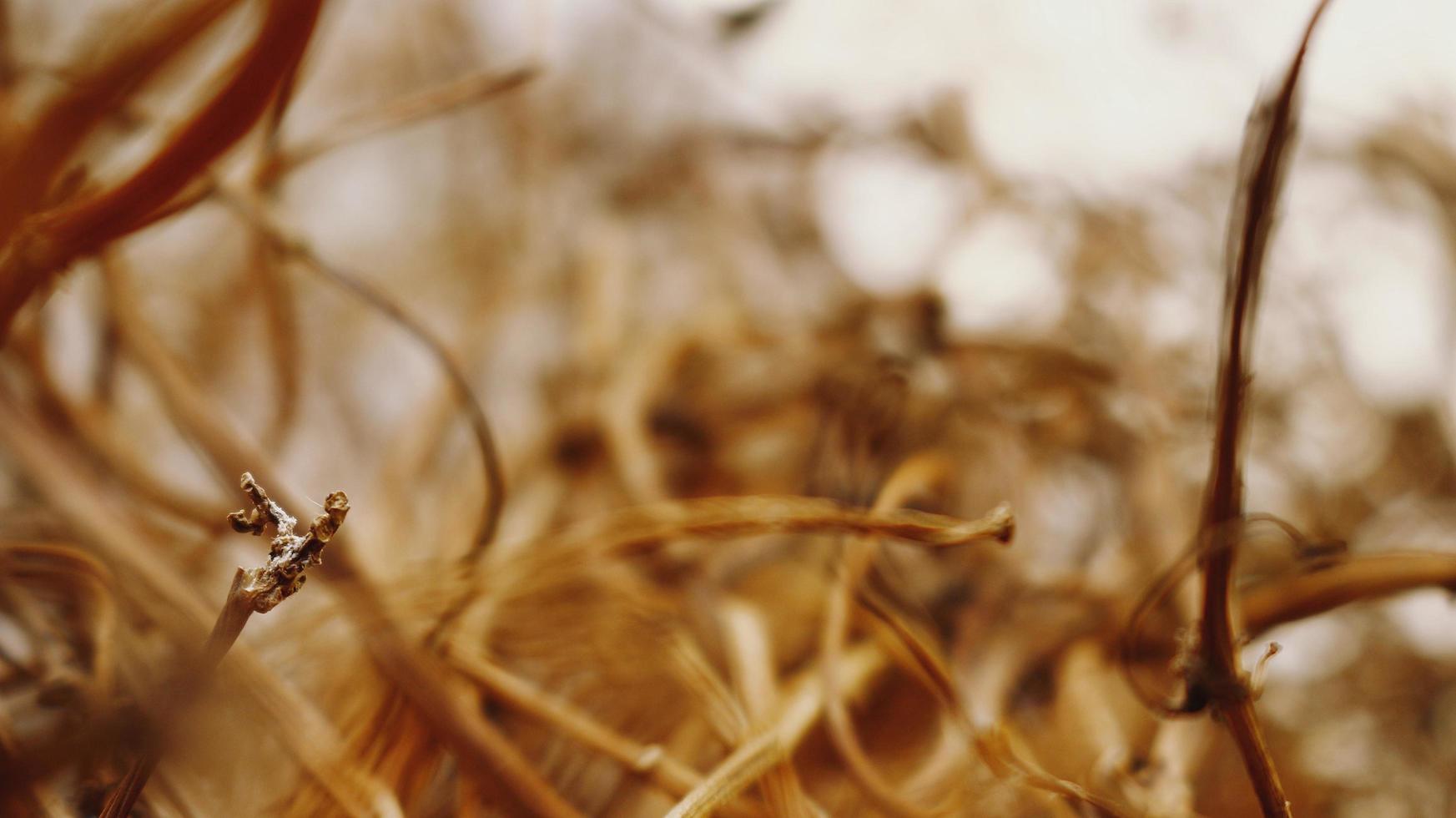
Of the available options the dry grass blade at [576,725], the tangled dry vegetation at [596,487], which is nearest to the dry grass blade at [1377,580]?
the tangled dry vegetation at [596,487]

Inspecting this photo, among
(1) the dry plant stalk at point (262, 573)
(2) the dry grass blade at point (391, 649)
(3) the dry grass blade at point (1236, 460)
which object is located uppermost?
(2) the dry grass blade at point (391, 649)

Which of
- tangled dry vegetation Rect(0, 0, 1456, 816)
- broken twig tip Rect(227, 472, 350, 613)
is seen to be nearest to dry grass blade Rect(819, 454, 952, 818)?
tangled dry vegetation Rect(0, 0, 1456, 816)

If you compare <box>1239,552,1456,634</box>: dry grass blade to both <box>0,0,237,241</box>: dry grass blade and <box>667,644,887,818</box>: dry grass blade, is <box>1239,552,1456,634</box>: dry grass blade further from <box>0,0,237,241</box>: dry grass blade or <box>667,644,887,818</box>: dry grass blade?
<box>0,0,237,241</box>: dry grass blade

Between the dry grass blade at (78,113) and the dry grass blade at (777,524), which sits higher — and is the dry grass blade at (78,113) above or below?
above

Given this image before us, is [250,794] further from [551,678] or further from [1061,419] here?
[1061,419]

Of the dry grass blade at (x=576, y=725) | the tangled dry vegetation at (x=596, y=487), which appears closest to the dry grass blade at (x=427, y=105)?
the tangled dry vegetation at (x=596, y=487)

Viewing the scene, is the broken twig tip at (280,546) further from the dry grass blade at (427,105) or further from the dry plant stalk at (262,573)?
the dry grass blade at (427,105)

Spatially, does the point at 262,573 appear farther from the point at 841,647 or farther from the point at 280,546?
the point at 841,647

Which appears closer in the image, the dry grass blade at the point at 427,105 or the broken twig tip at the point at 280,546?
the broken twig tip at the point at 280,546
